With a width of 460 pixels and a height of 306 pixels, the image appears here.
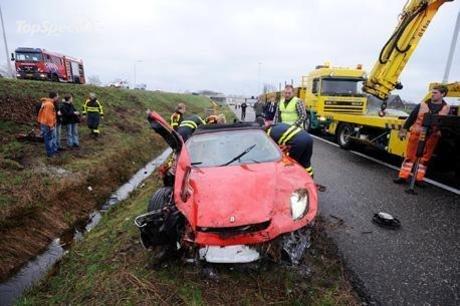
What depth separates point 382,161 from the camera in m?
8.54

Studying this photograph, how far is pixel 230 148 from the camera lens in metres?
4.16

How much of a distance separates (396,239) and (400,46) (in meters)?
7.92

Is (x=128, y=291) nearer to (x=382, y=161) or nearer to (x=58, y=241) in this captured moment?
(x=58, y=241)

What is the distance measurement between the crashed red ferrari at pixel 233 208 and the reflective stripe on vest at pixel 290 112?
287 centimetres

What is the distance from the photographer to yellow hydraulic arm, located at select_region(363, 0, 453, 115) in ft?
29.8

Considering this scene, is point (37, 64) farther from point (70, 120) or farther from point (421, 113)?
point (421, 113)

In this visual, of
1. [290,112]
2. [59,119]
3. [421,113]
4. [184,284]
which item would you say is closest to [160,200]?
[184,284]

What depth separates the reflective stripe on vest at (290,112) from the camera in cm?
677

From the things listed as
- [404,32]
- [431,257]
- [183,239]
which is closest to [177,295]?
[183,239]

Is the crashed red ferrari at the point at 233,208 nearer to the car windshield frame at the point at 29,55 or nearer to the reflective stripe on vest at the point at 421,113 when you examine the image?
the reflective stripe on vest at the point at 421,113

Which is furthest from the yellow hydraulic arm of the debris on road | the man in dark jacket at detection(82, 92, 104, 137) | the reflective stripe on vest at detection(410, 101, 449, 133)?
the man in dark jacket at detection(82, 92, 104, 137)

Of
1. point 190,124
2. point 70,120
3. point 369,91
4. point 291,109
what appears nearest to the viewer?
point 190,124

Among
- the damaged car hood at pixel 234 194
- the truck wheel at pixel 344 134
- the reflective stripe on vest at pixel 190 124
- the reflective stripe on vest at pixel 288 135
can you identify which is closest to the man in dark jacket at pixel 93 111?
the reflective stripe on vest at pixel 190 124

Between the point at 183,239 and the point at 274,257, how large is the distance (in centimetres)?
88
